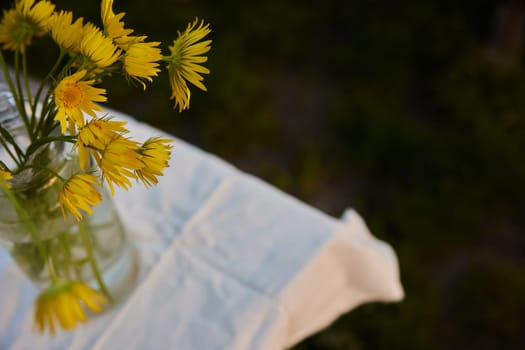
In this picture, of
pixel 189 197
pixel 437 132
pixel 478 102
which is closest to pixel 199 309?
pixel 189 197

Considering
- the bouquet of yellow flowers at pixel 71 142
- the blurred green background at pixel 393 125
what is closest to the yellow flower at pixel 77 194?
the bouquet of yellow flowers at pixel 71 142

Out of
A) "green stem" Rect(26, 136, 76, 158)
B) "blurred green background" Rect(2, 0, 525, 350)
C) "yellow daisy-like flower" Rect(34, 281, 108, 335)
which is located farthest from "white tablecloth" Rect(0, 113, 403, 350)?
"blurred green background" Rect(2, 0, 525, 350)

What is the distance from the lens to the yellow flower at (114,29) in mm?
561

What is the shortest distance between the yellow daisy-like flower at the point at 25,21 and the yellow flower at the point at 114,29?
0.13 m

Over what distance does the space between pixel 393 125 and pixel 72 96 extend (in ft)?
4.82

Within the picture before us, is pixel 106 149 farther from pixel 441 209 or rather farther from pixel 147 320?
pixel 441 209

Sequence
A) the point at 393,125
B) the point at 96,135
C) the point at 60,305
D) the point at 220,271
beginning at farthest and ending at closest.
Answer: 1. the point at 393,125
2. the point at 220,271
3. the point at 60,305
4. the point at 96,135

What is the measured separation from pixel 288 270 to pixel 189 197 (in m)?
0.22

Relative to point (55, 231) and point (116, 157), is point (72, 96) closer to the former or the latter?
point (116, 157)

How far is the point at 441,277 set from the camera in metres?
1.64

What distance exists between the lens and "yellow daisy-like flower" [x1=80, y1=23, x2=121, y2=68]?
55 centimetres

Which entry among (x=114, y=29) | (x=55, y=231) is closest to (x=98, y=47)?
(x=114, y=29)

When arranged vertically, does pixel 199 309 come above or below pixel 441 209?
above

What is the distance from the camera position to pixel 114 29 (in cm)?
56
